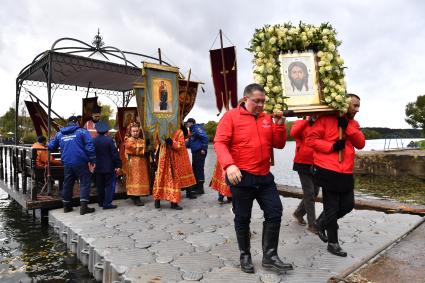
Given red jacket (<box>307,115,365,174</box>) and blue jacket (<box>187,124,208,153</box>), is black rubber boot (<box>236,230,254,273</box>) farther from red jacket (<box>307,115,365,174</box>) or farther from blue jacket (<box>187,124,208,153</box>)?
blue jacket (<box>187,124,208,153</box>)

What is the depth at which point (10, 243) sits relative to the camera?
19.0 feet

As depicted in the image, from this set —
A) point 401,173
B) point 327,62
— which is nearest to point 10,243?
point 327,62

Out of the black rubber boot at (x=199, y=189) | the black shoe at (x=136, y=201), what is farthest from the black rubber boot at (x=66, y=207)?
the black rubber boot at (x=199, y=189)

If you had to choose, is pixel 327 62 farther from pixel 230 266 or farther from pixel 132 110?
pixel 132 110

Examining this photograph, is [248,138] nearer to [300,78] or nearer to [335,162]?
[300,78]

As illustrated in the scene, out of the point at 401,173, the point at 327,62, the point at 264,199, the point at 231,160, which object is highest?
the point at 327,62

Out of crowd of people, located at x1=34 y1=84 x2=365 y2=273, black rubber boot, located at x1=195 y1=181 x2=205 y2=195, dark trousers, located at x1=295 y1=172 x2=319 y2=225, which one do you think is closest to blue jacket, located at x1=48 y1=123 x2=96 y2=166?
black rubber boot, located at x1=195 y1=181 x2=205 y2=195

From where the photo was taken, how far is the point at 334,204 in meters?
3.90

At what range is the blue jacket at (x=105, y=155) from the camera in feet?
22.8

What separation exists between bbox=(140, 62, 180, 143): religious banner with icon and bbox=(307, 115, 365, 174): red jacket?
3734mm

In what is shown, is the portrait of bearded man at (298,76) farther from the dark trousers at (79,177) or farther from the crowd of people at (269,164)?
the dark trousers at (79,177)

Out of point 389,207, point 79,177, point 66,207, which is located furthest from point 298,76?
point 66,207

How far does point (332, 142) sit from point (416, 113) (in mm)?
70061

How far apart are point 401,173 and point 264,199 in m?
18.1
